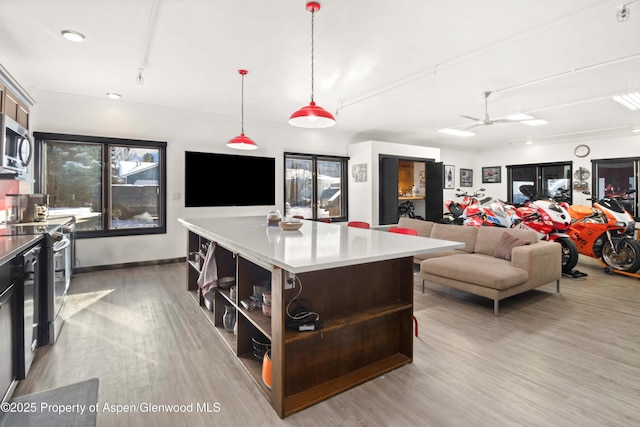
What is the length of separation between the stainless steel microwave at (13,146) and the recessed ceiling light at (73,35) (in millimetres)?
925

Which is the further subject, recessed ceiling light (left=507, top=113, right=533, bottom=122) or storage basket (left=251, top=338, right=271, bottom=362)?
recessed ceiling light (left=507, top=113, right=533, bottom=122)

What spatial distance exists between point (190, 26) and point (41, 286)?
248 centimetres

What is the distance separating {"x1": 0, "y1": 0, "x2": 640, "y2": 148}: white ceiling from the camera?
269cm

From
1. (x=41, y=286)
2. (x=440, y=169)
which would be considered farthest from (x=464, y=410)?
(x=440, y=169)

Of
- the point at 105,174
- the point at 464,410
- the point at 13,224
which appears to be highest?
the point at 105,174

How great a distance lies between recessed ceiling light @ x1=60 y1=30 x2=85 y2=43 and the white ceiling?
61mm

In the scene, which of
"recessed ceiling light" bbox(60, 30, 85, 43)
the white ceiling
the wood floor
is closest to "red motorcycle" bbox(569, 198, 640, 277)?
the wood floor

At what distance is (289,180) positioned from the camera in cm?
714

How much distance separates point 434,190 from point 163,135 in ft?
20.6

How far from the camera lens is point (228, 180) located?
20.6ft

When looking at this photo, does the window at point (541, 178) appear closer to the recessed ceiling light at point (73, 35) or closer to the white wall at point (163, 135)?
the white wall at point (163, 135)

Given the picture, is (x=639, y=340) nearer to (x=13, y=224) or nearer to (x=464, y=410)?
(x=464, y=410)

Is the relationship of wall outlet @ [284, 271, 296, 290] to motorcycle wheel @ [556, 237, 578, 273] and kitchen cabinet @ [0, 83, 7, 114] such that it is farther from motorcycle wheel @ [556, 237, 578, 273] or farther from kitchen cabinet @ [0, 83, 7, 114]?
motorcycle wheel @ [556, 237, 578, 273]

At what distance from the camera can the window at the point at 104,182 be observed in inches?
193
